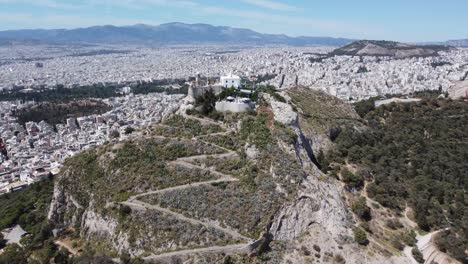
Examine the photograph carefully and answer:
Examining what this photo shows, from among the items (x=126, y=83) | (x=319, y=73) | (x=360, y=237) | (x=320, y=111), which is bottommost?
(x=126, y=83)

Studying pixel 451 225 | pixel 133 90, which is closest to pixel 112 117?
pixel 133 90

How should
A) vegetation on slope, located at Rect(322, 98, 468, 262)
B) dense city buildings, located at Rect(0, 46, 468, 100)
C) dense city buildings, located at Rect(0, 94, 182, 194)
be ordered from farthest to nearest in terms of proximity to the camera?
dense city buildings, located at Rect(0, 46, 468, 100) < dense city buildings, located at Rect(0, 94, 182, 194) < vegetation on slope, located at Rect(322, 98, 468, 262)

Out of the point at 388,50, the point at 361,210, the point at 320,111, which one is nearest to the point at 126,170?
the point at 361,210

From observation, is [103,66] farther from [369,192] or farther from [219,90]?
[369,192]

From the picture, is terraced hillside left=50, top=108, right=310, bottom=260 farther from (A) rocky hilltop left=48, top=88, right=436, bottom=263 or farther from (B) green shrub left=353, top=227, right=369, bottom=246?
(B) green shrub left=353, top=227, right=369, bottom=246

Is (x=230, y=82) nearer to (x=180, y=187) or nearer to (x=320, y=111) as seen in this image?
(x=320, y=111)

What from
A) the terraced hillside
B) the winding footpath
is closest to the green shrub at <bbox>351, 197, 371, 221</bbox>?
the terraced hillside
